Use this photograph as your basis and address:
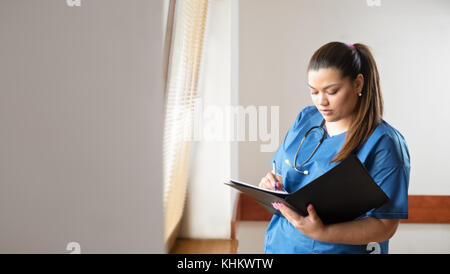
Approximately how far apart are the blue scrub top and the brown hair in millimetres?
24

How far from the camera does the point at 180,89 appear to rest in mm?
862

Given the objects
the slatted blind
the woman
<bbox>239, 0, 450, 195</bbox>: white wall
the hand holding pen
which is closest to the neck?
the woman

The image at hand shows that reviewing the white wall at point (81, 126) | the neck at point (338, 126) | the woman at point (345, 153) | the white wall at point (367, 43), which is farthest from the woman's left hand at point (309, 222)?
the white wall at point (367, 43)

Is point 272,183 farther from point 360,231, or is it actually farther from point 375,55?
point 375,55

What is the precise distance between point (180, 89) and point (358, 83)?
45 cm

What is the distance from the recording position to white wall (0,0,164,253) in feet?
1.04

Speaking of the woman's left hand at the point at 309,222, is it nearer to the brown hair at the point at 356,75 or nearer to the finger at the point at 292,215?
the finger at the point at 292,215

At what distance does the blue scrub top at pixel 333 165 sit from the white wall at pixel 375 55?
34.6 inches

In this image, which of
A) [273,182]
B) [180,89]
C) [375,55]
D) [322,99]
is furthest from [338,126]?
[375,55]

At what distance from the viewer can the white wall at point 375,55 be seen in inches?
68.3
